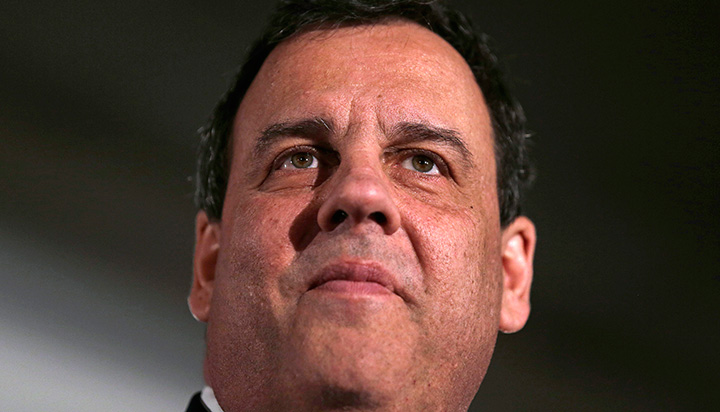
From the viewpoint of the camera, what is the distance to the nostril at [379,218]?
1.22 metres

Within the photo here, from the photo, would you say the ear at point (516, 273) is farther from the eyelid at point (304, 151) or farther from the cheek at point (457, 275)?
the eyelid at point (304, 151)

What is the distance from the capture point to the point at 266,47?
1.62 meters

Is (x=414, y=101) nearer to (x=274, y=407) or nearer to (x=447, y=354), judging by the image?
(x=447, y=354)

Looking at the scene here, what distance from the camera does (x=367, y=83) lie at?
4.50ft

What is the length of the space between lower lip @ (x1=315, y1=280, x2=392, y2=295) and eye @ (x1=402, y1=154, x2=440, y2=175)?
0.29 meters

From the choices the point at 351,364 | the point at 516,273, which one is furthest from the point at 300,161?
the point at 516,273

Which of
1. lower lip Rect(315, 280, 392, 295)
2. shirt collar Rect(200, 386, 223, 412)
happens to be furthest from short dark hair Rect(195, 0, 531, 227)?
lower lip Rect(315, 280, 392, 295)

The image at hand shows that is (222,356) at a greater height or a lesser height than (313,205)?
lesser

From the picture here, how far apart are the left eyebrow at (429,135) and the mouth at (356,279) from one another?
0.27m

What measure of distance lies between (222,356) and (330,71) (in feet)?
1.77

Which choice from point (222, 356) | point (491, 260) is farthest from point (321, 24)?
point (222, 356)

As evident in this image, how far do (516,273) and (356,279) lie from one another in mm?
544

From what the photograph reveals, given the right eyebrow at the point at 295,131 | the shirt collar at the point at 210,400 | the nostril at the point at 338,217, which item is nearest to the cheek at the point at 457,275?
the nostril at the point at 338,217

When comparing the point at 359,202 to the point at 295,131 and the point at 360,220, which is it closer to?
the point at 360,220
